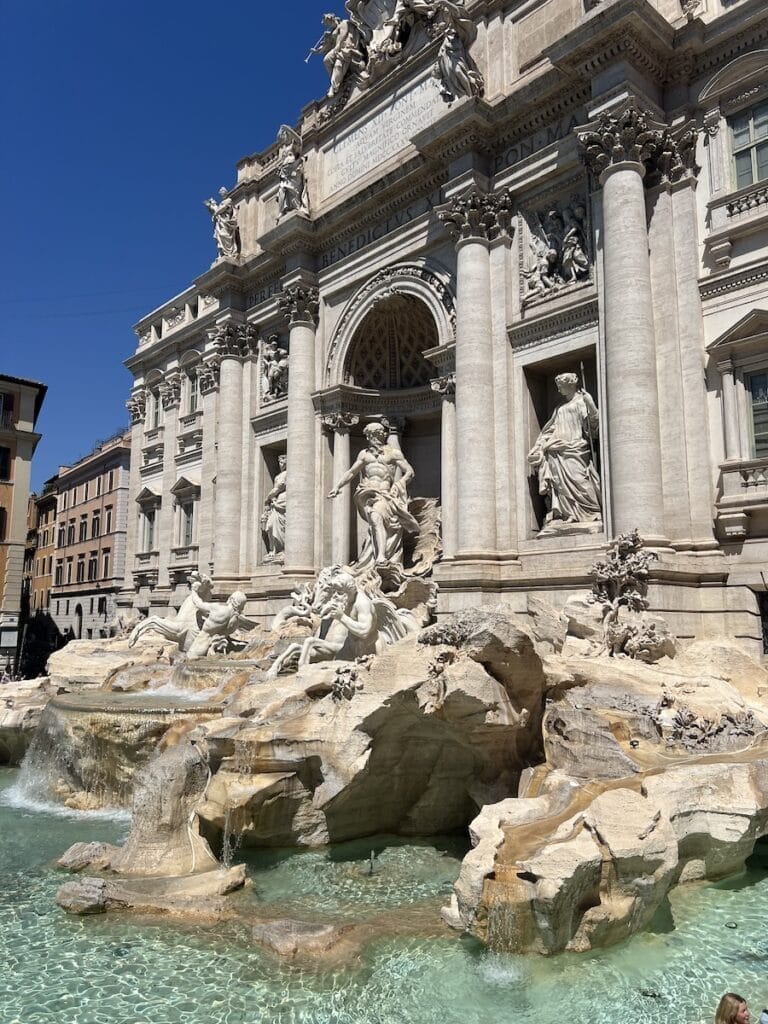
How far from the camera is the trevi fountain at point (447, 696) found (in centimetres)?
637

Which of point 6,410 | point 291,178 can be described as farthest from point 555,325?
point 6,410

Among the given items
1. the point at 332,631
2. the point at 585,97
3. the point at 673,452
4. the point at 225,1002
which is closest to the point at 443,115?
the point at 585,97

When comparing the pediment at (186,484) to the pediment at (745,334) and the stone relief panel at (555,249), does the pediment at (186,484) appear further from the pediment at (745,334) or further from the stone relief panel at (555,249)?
the pediment at (745,334)

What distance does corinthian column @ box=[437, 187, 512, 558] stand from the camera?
1642 cm

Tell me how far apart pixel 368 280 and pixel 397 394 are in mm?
3046

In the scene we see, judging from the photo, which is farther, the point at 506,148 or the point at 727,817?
the point at 506,148

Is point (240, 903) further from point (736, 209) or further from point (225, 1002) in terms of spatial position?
point (736, 209)

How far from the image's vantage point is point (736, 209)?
46.3 ft

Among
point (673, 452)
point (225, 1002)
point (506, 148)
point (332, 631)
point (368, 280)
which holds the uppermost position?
point (506, 148)

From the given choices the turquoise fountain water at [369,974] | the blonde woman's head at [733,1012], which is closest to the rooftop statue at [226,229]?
the turquoise fountain water at [369,974]

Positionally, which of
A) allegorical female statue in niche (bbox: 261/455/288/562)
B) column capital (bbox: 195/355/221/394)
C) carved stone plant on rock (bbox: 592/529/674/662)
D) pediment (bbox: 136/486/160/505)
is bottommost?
carved stone plant on rock (bbox: 592/529/674/662)

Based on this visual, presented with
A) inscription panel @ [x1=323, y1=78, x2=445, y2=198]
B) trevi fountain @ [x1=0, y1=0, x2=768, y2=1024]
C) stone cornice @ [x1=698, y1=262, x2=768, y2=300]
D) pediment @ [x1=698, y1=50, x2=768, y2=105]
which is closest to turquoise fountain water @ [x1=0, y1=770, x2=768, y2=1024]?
trevi fountain @ [x1=0, y1=0, x2=768, y2=1024]

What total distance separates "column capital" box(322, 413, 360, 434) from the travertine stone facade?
22.6 m

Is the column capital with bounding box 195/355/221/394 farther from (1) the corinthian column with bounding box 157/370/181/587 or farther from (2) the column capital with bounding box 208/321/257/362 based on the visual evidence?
(1) the corinthian column with bounding box 157/370/181/587
